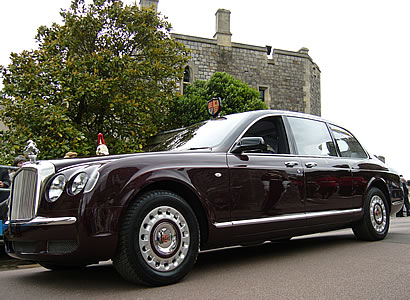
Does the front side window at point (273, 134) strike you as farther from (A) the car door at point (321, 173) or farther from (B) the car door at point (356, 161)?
(B) the car door at point (356, 161)

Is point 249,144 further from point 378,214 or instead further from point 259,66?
point 259,66

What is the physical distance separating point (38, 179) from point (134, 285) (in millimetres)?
1197

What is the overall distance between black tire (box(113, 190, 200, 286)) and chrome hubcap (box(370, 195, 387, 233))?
11.2 feet

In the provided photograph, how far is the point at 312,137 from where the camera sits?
5.57m

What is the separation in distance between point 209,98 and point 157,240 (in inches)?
754

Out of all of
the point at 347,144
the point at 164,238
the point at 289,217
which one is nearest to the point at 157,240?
the point at 164,238

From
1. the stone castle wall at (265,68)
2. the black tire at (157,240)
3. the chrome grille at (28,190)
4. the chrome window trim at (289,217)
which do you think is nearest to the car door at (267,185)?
the chrome window trim at (289,217)

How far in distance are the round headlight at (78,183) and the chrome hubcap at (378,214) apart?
14.3 ft

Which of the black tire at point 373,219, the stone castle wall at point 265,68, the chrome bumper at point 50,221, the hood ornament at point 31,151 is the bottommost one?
the black tire at point 373,219

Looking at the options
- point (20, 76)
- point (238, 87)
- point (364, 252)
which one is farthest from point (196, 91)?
point (364, 252)

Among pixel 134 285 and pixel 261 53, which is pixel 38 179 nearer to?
pixel 134 285

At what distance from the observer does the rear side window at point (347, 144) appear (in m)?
6.07

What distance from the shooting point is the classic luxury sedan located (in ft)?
10.9

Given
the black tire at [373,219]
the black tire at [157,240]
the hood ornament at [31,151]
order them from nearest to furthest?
1. the black tire at [157,240]
2. the hood ornament at [31,151]
3. the black tire at [373,219]
